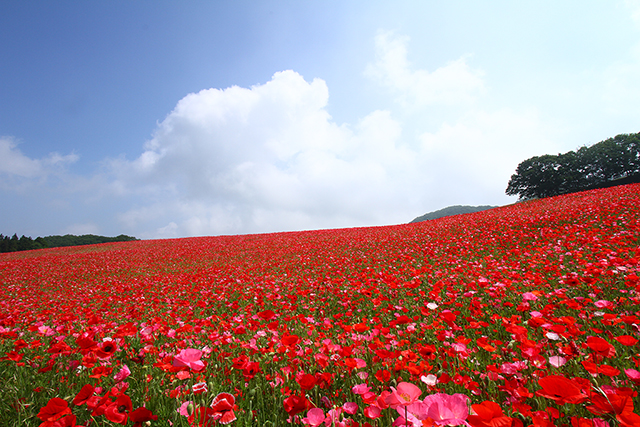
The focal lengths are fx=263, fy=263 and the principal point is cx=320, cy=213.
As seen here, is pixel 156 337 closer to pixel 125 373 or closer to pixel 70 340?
pixel 70 340

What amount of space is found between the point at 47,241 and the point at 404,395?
246 ft

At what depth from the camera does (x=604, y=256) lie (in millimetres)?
5609

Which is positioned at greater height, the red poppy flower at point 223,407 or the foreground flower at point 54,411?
the foreground flower at point 54,411

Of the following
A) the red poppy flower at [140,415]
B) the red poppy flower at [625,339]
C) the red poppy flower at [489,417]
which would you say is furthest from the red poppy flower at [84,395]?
the red poppy flower at [625,339]

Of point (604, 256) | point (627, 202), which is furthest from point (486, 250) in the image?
point (627, 202)

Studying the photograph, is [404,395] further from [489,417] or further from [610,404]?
[610,404]

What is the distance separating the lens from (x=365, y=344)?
2529 millimetres

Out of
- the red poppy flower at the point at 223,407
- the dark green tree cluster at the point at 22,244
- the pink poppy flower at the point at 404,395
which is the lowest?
the red poppy flower at the point at 223,407

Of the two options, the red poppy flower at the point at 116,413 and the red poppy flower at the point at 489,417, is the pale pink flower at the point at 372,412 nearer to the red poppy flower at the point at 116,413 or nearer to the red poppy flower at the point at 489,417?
the red poppy flower at the point at 489,417

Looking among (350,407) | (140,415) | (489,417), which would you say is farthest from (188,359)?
(489,417)

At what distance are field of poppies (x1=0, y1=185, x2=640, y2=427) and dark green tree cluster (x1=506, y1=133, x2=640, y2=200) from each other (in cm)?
4569

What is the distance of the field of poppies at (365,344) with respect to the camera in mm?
1442

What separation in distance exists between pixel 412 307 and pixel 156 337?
3.95 m

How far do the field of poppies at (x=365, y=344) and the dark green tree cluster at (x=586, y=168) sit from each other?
45693 mm
